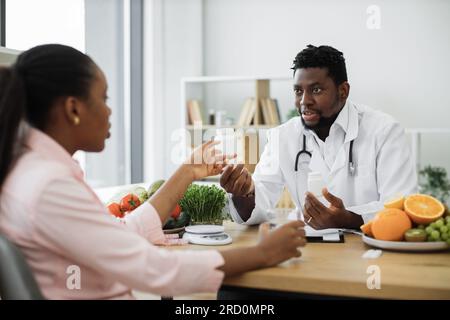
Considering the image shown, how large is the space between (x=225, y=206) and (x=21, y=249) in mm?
1001

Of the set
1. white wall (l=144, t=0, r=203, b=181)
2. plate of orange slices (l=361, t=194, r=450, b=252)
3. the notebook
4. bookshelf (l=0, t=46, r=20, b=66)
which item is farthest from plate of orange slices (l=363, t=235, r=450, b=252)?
white wall (l=144, t=0, r=203, b=181)

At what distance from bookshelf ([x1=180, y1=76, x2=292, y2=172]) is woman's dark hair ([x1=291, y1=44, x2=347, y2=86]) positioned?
6.91 feet

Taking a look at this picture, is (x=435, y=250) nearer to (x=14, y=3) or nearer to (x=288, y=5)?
(x=14, y=3)

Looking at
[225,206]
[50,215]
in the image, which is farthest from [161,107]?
[50,215]

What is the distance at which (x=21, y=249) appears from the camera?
3.29 feet

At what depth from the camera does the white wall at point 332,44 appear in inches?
179

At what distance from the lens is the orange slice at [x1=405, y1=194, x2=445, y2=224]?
1.38 m

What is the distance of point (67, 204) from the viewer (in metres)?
0.96

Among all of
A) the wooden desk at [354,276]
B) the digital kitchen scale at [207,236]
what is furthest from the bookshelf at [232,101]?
the wooden desk at [354,276]

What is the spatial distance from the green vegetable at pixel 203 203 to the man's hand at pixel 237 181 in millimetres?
42

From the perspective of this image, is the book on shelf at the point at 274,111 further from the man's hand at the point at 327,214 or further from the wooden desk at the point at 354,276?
the wooden desk at the point at 354,276

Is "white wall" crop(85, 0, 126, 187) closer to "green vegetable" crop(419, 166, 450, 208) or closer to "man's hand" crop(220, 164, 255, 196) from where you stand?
"man's hand" crop(220, 164, 255, 196)
